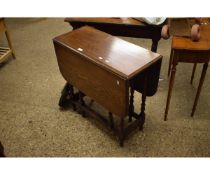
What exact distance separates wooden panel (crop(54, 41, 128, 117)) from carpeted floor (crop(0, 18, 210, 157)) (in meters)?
0.34

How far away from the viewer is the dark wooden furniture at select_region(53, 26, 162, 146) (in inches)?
51.1

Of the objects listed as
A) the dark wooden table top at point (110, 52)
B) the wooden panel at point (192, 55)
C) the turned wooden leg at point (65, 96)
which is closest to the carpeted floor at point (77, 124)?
the turned wooden leg at point (65, 96)

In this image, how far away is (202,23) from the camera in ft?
5.65

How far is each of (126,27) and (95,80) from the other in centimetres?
52

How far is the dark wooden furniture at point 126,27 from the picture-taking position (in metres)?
1.68

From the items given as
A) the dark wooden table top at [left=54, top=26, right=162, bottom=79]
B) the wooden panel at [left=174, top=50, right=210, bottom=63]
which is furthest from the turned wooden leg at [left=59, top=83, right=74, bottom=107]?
the wooden panel at [left=174, top=50, right=210, bottom=63]

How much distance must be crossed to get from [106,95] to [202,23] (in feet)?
2.93

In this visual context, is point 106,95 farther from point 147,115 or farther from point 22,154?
point 22,154

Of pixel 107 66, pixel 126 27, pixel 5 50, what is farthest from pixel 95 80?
pixel 5 50

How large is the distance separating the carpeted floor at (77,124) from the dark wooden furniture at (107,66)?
12cm

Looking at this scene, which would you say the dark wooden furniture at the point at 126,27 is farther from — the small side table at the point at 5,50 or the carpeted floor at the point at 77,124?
the small side table at the point at 5,50

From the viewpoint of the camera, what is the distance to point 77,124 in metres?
1.84

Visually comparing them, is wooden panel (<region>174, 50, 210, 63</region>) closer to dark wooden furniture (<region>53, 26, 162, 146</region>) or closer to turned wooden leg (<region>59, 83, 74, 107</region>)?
dark wooden furniture (<region>53, 26, 162, 146</region>)
